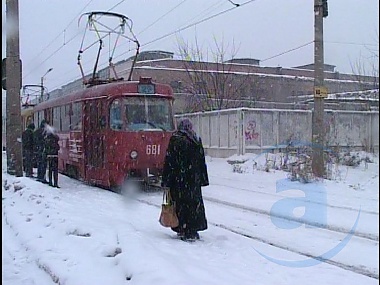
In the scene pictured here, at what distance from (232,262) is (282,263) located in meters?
0.63

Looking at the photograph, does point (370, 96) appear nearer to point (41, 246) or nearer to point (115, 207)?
point (41, 246)

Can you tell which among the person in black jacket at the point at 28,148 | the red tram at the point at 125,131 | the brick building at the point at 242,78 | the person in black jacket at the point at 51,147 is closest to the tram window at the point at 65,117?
the person in black jacket at the point at 28,148

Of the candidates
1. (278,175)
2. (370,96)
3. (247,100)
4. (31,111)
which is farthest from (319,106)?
(247,100)

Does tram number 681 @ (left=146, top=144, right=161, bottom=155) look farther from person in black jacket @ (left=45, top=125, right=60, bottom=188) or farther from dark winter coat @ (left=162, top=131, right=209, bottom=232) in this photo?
dark winter coat @ (left=162, top=131, right=209, bottom=232)

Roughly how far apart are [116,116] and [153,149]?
1.27 meters

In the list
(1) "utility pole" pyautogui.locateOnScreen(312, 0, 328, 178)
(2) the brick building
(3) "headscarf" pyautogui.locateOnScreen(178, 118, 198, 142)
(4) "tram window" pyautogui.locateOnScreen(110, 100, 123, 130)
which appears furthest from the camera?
(2) the brick building

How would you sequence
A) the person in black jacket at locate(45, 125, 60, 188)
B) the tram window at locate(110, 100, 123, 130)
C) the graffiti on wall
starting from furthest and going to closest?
the graffiti on wall < the person in black jacket at locate(45, 125, 60, 188) < the tram window at locate(110, 100, 123, 130)

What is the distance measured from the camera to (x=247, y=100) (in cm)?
3550

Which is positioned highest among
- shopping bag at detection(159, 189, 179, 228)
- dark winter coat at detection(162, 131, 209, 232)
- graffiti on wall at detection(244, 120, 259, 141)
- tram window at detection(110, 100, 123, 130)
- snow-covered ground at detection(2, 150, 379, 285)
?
tram window at detection(110, 100, 123, 130)

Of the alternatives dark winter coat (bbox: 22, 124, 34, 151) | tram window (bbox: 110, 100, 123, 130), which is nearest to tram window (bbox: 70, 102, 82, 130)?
dark winter coat (bbox: 22, 124, 34, 151)

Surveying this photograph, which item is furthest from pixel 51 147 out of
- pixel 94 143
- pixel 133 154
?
pixel 133 154

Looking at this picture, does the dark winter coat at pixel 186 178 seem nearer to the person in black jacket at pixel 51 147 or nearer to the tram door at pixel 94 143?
the tram door at pixel 94 143

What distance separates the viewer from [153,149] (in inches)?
557

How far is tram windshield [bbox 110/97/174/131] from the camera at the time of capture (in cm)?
1422
